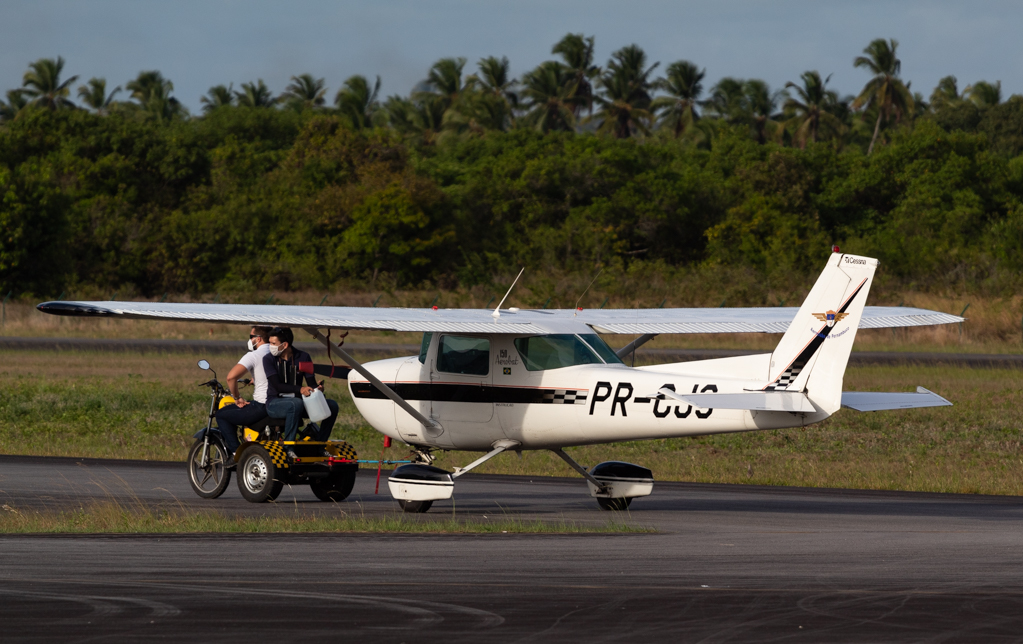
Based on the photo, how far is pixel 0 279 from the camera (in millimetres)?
52094

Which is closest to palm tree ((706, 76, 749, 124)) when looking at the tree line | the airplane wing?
the tree line

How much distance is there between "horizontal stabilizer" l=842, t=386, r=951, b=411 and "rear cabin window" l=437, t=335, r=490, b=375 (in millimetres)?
3992

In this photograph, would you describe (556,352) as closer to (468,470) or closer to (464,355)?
(464,355)

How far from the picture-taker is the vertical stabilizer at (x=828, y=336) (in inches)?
502

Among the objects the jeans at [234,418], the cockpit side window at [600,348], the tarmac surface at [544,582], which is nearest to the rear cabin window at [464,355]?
the cockpit side window at [600,348]

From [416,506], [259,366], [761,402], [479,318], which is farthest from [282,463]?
[761,402]

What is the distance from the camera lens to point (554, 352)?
14.4 metres

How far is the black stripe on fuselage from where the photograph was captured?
14102 millimetres

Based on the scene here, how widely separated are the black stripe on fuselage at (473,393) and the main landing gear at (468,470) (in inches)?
22.1

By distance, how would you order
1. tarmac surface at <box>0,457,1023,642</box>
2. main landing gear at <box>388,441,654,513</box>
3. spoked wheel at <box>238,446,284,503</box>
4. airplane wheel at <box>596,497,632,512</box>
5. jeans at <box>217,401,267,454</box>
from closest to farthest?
tarmac surface at <box>0,457,1023,642</box> < main landing gear at <box>388,441,654,513</box> < spoked wheel at <box>238,446,284,503</box> < jeans at <box>217,401,267,454</box> < airplane wheel at <box>596,497,632,512</box>

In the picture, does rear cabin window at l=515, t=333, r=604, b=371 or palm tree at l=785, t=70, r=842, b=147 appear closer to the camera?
rear cabin window at l=515, t=333, r=604, b=371

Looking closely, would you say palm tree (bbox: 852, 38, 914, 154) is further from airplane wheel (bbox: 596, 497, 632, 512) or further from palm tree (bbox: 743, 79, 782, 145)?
airplane wheel (bbox: 596, 497, 632, 512)

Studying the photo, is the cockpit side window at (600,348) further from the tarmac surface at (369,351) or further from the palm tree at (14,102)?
the palm tree at (14,102)

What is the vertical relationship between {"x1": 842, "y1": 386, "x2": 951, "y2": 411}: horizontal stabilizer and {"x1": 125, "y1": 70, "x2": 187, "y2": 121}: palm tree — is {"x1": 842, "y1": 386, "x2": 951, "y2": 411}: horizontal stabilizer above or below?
below
